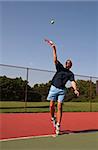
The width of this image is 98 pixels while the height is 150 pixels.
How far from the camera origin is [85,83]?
22969 millimetres

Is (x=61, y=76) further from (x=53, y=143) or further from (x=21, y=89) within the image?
(x=21, y=89)

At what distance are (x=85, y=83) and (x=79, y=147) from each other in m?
16.6

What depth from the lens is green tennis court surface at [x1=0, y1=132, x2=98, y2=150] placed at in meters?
6.23

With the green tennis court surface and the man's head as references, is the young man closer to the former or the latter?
the man's head

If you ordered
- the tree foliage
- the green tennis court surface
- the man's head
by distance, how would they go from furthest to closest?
the tree foliage
the man's head
the green tennis court surface

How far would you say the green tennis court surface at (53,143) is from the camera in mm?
6234

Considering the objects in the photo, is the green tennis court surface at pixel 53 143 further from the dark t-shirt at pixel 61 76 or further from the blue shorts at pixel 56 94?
the dark t-shirt at pixel 61 76

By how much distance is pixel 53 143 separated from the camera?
6.81 m

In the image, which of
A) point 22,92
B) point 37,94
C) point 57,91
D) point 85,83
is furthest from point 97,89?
point 57,91

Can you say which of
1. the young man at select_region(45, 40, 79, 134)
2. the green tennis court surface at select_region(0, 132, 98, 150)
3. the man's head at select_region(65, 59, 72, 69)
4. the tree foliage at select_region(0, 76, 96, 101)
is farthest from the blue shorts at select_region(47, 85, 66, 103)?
the tree foliage at select_region(0, 76, 96, 101)

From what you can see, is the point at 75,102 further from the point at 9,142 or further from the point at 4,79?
the point at 9,142

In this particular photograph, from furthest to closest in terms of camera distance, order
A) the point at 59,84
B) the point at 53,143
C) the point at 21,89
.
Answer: the point at 21,89, the point at 59,84, the point at 53,143

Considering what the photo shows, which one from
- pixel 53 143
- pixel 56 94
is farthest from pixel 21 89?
pixel 53 143

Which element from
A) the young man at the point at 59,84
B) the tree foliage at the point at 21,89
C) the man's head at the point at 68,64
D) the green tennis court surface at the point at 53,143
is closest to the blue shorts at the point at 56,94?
the young man at the point at 59,84
